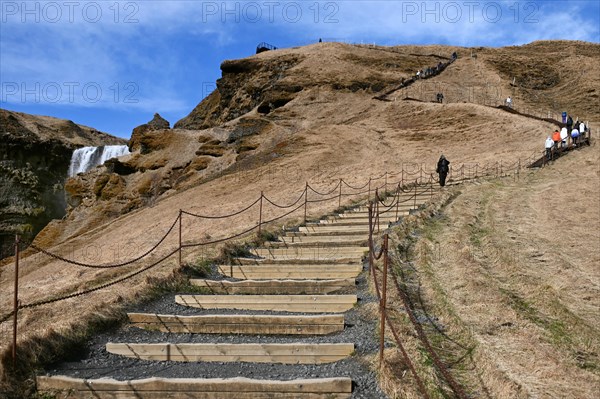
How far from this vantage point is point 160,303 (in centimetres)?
856

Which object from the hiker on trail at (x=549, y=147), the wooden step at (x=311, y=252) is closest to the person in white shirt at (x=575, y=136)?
the hiker on trail at (x=549, y=147)

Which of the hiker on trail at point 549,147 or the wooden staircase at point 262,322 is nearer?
the wooden staircase at point 262,322

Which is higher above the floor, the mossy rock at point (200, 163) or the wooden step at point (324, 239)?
the mossy rock at point (200, 163)

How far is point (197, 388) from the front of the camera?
562 centimetres

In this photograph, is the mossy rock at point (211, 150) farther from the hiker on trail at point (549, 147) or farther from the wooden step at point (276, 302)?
the wooden step at point (276, 302)

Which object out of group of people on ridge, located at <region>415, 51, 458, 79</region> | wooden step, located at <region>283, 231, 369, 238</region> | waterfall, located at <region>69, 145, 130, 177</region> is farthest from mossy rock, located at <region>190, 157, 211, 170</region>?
group of people on ridge, located at <region>415, 51, 458, 79</region>

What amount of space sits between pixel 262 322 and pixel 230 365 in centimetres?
110

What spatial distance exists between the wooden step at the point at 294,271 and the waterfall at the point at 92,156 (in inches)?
1729

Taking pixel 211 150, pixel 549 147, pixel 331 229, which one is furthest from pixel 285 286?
pixel 211 150

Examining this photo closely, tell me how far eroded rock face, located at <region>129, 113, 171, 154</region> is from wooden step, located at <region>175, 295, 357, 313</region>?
36.9m

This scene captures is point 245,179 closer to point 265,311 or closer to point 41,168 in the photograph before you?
point 265,311

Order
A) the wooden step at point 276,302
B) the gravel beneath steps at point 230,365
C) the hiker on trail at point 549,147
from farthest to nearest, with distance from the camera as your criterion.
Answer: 1. the hiker on trail at point 549,147
2. the wooden step at point 276,302
3. the gravel beneath steps at point 230,365

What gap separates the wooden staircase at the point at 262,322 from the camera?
5594mm

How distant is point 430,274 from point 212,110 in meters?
54.6
